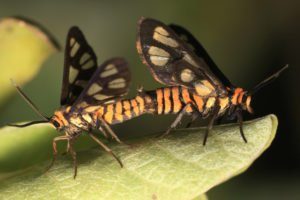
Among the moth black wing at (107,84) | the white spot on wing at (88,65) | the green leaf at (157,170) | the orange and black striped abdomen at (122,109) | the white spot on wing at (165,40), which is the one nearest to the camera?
the green leaf at (157,170)

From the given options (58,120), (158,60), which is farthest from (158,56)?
(58,120)

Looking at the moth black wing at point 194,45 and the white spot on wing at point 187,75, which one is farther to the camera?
the moth black wing at point 194,45

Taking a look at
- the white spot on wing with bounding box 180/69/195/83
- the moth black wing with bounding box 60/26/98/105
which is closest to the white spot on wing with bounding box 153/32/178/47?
the white spot on wing with bounding box 180/69/195/83

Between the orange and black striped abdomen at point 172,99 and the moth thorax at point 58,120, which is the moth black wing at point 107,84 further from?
the orange and black striped abdomen at point 172,99

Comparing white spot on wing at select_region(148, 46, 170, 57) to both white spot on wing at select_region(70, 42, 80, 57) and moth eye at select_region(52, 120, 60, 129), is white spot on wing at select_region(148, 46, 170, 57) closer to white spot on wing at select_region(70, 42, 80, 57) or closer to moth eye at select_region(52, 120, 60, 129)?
white spot on wing at select_region(70, 42, 80, 57)

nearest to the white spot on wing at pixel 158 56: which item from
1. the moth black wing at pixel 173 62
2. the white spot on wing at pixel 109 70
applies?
the moth black wing at pixel 173 62

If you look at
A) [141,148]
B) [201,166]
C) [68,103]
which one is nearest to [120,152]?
[141,148]

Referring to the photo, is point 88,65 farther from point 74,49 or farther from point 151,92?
point 151,92
